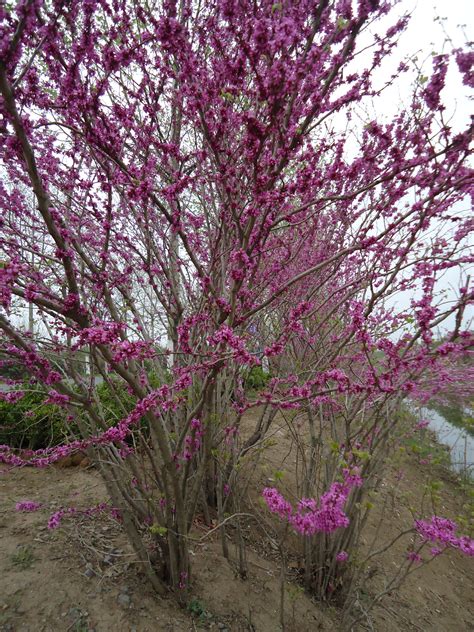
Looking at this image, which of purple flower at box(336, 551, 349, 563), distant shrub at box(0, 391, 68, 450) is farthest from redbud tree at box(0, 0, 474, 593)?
distant shrub at box(0, 391, 68, 450)

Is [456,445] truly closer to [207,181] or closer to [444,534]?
[444,534]

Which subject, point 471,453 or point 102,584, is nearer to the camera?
point 102,584

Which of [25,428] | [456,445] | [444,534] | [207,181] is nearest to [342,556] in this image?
[444,534]

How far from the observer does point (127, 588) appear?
8.63 ft

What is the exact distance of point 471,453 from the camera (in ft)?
33.3

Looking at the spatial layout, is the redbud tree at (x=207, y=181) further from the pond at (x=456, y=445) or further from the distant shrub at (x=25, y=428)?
the pond at (x=456, y=445)

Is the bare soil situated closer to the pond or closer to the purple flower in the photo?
the purple flower

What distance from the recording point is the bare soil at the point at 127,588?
94.8 inches

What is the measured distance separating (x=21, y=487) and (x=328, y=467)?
351 centimetres

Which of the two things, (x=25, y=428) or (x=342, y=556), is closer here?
(x=342, y=556)

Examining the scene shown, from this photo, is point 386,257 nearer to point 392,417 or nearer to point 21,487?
point 392,417

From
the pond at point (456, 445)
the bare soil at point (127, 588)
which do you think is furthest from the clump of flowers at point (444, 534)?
the pond at point (456, 445)

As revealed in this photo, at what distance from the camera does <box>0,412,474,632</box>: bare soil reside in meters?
2.41

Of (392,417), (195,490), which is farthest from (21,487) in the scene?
(392,417)
